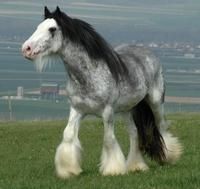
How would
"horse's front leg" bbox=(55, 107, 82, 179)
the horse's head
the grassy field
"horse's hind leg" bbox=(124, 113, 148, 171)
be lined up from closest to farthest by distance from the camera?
1. the grassy field
2. the horse's head
3. "horse's front leg" bbox=(55, 107, 82, 179)
4. "horse's hind leg" bbox=(124, 113, 148, 171)

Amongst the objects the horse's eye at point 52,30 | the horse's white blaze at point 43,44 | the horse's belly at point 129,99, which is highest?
the horse's eye at point 52,30

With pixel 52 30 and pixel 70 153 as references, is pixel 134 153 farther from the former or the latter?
pixel 52 30

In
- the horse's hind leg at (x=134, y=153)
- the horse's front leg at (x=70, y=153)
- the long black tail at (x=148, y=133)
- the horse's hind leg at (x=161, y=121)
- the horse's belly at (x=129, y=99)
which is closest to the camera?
the horse's front leg at (x=70, y=153)

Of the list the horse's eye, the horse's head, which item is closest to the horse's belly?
the horse's head

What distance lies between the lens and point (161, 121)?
47.6 ft

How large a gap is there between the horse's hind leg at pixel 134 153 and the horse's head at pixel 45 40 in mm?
2467

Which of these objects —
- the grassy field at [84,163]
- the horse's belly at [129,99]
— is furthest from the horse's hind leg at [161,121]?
the horse's belly at [129,99]

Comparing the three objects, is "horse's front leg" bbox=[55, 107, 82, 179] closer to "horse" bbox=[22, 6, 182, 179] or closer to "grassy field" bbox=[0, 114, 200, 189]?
"horse" bbox=[22, 6, 182, 179]

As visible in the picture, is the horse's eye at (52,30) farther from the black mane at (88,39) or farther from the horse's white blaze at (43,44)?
the black mane at (88,39)

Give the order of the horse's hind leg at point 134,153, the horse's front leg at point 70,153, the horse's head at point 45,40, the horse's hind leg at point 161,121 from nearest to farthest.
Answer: the horse's head at point 45,40 → the horse's front leg at point 70,153 → the horse's hind leg at point 134,153 → the horse's hind leg at point 161,121

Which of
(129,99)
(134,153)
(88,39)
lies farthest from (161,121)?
(88,39)

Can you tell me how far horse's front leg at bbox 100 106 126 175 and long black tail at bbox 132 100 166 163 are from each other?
1.36 m

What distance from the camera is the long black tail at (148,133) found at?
14.1 metres

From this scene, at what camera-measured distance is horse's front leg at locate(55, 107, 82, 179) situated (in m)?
12.5
